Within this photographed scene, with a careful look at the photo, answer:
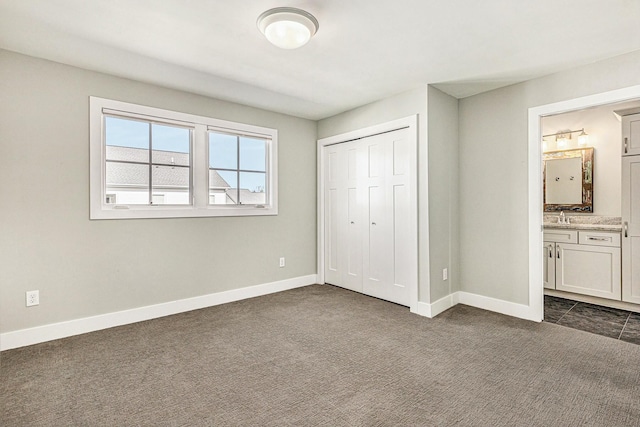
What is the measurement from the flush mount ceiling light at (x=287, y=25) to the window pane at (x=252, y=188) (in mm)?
2068

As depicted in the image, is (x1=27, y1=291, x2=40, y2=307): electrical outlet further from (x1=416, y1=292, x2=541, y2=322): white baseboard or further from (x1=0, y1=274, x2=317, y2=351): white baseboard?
(x1=416, y1=292, x2=541, y2=322): white baseboard

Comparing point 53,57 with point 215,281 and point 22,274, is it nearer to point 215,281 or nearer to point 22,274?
point 22,274

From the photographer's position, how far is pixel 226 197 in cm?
389

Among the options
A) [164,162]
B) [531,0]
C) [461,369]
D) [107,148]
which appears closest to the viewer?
[531,0]

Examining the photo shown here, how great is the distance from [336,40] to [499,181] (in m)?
2.25

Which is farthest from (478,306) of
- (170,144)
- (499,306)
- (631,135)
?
(170,144)

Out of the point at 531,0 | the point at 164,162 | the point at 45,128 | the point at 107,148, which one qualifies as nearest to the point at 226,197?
the point at 164,162

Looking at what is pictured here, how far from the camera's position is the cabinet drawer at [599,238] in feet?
11.7

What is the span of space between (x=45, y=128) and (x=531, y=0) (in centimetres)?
374

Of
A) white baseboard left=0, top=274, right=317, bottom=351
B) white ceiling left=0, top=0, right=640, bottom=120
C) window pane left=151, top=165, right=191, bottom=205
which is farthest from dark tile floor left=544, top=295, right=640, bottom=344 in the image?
window pane left=151, top=165, right=191, bottom=205

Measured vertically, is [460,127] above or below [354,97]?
below

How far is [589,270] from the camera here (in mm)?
3736

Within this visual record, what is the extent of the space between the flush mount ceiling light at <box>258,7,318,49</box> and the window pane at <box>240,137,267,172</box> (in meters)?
1.94

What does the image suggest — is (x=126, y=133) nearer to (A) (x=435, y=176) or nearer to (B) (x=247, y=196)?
(B) (x=247, y=196)
